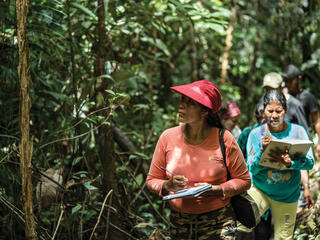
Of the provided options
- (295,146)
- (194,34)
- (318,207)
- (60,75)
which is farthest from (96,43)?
(194,34)

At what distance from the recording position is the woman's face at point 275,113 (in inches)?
152

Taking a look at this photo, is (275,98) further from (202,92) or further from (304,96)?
(304,96)

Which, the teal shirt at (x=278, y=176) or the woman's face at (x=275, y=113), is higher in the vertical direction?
the woman's face at (x=275, y=113)

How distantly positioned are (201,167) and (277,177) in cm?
119

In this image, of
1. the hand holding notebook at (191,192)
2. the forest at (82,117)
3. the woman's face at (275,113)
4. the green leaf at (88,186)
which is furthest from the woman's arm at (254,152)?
the green leaf at (88,186)

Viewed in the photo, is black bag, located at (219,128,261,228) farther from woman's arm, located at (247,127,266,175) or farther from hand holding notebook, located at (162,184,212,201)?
woman's arm, located at (247,127,266,175)

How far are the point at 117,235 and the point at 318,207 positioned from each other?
217 cm

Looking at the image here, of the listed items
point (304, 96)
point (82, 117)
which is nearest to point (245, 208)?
point (82, 117)

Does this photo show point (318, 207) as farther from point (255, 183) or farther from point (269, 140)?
point (269, 140)

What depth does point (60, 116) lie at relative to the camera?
5.48 meters

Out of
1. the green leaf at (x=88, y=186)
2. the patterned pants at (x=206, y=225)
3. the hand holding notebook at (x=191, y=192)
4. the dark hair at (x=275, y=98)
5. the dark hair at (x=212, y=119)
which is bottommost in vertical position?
the patterned pants at (x=206, y=225)

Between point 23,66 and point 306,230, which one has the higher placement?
point 23,66

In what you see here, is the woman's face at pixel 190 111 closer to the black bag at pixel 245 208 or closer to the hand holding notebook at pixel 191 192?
the black bag at pixel 245 208

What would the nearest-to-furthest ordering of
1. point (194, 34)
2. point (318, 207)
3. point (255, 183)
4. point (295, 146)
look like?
point (295, 146) → point (255, 183) → point (318, 207) → point (194, 34)
